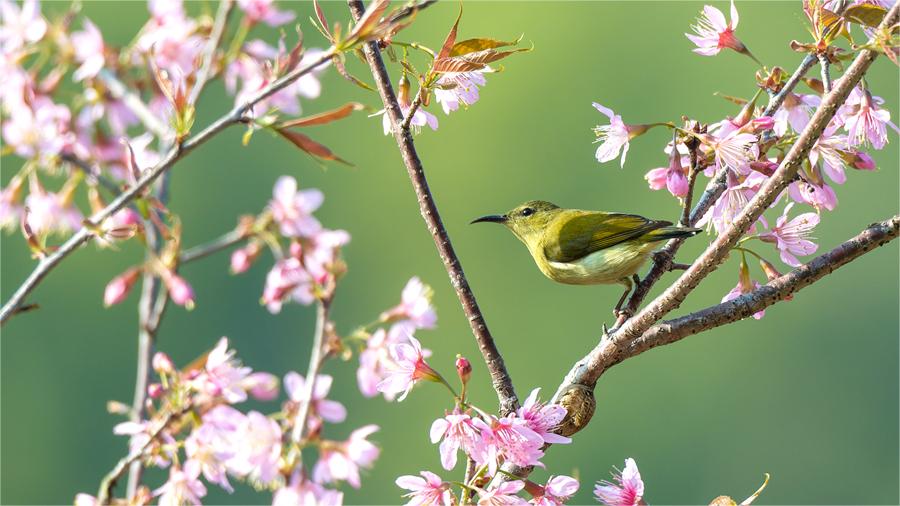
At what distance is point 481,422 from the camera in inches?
70.6

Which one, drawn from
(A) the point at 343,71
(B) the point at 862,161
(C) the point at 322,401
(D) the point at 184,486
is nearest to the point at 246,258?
(C) the point at 322,401

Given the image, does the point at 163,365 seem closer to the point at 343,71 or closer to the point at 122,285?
the point at 122,285

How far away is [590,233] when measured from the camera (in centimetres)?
380

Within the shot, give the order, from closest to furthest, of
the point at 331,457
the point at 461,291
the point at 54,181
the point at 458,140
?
the point at 461,291
the point at 331,457
the point at 54,181
the point at 458,140

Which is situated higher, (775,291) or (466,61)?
(466,61)

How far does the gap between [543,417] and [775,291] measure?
1.36 ft

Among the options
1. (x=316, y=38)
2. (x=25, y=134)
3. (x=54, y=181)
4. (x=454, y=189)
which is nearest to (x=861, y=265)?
(x=454, y=189)

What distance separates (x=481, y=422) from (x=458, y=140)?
5182cm

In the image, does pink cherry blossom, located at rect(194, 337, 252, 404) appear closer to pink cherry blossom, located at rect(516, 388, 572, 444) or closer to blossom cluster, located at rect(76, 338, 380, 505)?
blossom cluster, located at rect(76, 338, 380, 505)

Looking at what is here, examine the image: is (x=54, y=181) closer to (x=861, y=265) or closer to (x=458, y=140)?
(x=458, y=140)

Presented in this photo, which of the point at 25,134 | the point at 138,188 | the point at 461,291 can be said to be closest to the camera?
the point at 138,188

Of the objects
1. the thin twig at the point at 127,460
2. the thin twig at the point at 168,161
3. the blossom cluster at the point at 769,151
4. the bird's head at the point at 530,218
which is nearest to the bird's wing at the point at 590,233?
the bird's head at the point at 530,218

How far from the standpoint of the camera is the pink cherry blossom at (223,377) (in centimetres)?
211

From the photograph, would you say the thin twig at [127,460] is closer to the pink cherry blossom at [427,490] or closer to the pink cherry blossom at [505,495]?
the pink cherry blossom at [427,490]
